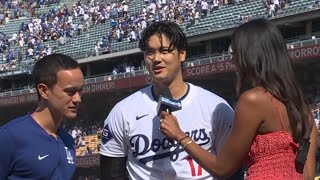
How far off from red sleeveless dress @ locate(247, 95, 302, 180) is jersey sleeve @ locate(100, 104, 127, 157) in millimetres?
958

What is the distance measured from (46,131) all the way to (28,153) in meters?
0.24

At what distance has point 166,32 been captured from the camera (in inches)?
177

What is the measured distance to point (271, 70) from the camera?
3.83 meters

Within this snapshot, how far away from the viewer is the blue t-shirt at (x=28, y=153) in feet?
13.4

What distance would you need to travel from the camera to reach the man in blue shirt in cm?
411

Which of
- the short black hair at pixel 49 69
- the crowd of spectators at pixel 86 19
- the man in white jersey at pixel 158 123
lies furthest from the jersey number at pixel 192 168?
the crowd of spectators at pixel 86 19

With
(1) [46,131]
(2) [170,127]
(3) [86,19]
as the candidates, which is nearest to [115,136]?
(1) [46,131]

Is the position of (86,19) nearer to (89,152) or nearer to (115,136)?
(89,152)

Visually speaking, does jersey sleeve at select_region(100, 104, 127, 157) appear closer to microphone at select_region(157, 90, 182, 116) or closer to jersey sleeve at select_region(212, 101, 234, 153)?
microphone at select_region(157, 90, 182, 116)

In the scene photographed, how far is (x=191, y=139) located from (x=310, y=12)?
81.3 feet

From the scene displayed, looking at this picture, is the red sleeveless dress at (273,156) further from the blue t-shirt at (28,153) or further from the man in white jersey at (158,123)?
the blue t-shirt at (28,153)

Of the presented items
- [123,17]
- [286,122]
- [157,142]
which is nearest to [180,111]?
[157,142]

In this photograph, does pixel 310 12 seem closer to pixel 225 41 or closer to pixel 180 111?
pixel 225 41

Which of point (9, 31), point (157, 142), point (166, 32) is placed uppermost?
point (166, 32)
